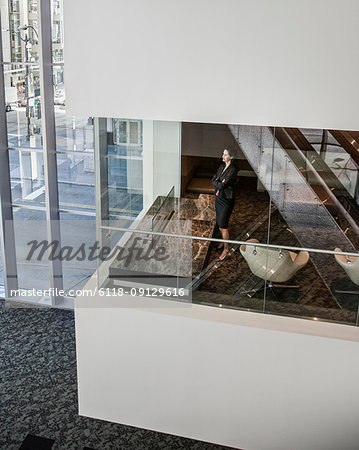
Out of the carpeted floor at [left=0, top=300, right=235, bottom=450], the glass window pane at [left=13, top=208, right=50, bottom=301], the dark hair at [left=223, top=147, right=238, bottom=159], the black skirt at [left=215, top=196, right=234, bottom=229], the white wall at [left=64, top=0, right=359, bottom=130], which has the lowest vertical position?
the carpeted floor at [left=0, top=300, right=235, bottom=450]

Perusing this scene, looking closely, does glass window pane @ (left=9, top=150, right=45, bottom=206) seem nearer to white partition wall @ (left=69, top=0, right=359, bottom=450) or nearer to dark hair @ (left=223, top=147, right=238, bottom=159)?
white partition wall @ (left=69, top=0, right=359, bottom=450)

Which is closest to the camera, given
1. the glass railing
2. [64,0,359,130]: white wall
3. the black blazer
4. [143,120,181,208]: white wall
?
[64,0,359,130]: white wall

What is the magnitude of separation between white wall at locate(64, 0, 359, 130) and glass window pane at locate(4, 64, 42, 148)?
467cm

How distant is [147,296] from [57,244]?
500 cm

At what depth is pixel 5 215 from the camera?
37.2 feet

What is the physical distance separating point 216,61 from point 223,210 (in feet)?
5.57

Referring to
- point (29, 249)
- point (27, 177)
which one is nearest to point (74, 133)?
point (27, 177)

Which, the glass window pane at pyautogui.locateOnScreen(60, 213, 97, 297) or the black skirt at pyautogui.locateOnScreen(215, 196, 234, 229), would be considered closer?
the black skirt at pyautogui.locateOnScreen(215, 196, 234, 229)

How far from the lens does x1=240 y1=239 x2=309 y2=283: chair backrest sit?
652 centimetres

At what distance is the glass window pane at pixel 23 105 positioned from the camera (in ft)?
34.5

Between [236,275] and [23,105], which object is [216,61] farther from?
[23,105]

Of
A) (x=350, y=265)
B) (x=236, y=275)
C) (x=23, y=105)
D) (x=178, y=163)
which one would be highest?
(x=23, y=105)

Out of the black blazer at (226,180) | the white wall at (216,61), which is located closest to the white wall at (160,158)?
the white wall at (216,61)

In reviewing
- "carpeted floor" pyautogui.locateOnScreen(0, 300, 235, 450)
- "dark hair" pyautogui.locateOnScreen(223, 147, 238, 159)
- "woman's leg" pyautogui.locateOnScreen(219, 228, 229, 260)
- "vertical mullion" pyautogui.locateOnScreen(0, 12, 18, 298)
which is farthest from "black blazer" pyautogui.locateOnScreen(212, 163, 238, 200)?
"vertical mullion" pyautogui.locateOnScreen(0, 12, 18, 298)
